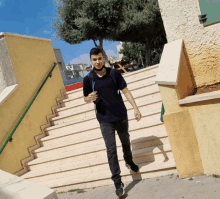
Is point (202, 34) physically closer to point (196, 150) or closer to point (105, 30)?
point (196, 150)

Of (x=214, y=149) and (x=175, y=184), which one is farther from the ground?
(x=214, y=149)

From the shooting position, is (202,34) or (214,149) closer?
(214,149)

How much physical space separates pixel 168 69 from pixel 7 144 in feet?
12.7

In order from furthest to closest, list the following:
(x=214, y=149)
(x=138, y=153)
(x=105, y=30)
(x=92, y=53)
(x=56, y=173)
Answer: (x=105, y=30) < (x=56, y=173) < (x=138, y=153) < (x=92, y=53) < (x=214, y=149)

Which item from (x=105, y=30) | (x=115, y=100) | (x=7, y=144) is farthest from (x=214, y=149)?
(x=105, y=30)

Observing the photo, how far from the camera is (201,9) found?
13.2 ft

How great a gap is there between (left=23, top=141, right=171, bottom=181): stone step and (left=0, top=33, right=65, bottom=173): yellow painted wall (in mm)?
642

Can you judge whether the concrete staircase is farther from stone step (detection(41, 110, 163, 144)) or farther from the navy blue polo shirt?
the navy blue polo shirt

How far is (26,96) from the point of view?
5875mm

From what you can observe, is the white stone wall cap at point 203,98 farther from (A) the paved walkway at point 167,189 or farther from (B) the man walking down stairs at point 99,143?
(A) the paved walkway at point 167,189

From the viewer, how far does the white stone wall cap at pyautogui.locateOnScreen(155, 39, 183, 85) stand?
287 centimetres

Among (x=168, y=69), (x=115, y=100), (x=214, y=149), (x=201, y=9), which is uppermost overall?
(x=201, y=9)

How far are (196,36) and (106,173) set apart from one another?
2.95 m

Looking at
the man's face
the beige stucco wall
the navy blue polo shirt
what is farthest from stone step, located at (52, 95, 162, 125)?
the man's face
